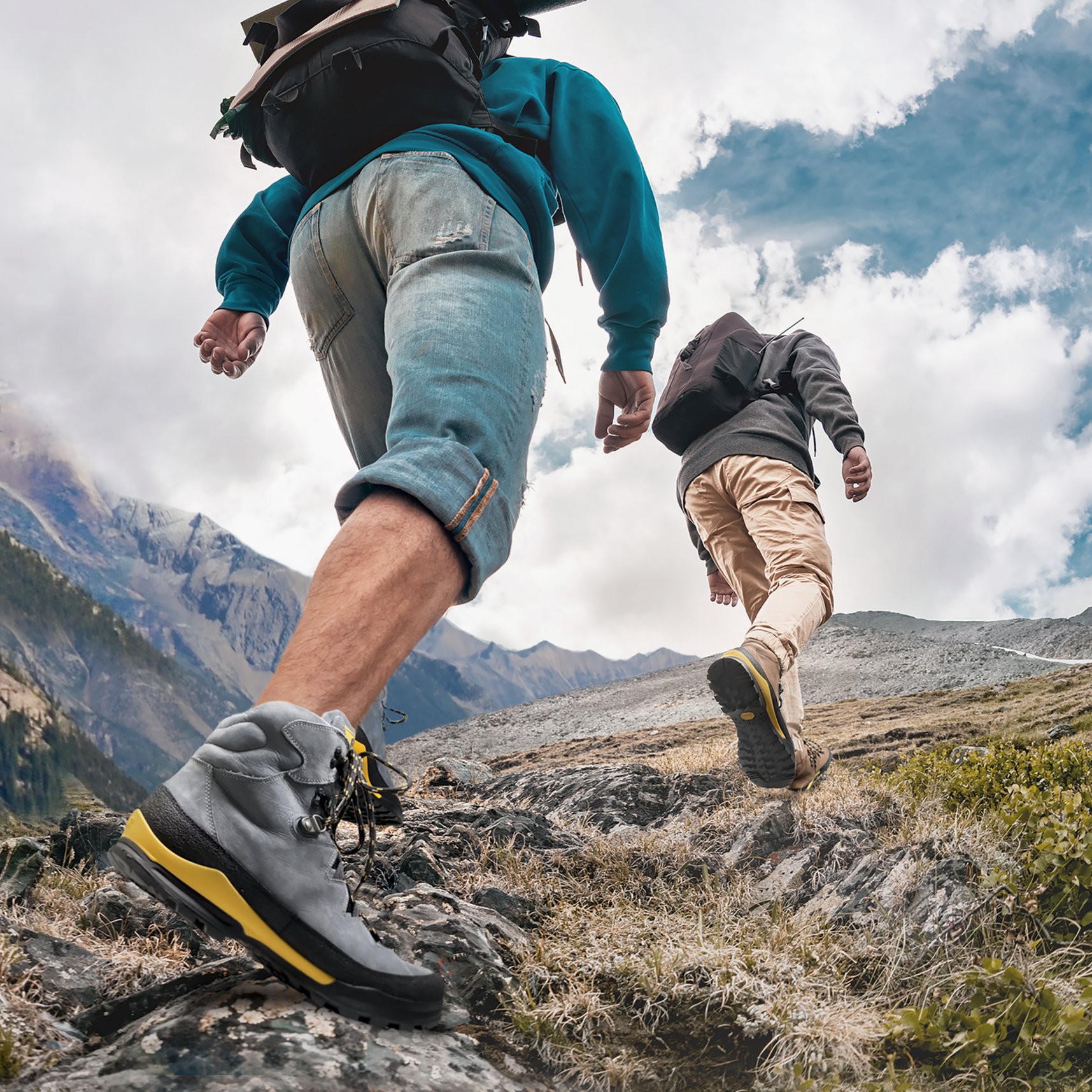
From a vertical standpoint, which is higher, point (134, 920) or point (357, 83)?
point (357, 83)

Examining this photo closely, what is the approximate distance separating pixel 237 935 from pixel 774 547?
2826 mm

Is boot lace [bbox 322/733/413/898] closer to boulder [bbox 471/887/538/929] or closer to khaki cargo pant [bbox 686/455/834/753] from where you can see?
boulder [bbox 471/887/538/929]

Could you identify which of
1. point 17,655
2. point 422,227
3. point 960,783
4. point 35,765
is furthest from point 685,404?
point 17,655

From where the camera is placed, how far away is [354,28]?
184cm

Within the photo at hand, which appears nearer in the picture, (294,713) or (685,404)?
(294,713)

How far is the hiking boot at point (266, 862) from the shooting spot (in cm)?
111

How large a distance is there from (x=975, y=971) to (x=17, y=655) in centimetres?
6270

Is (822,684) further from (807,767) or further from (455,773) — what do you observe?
(807,767)

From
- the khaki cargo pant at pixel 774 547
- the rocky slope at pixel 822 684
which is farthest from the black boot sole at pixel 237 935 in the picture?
the rocky slope at pixel 822 684

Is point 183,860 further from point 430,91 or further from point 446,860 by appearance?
point 430,91

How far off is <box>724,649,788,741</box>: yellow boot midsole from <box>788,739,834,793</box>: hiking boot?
0.43m

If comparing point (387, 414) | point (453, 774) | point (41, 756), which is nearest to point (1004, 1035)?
point (387, 414)

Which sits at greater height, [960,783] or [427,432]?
[427,432]

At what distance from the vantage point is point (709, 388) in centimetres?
390
